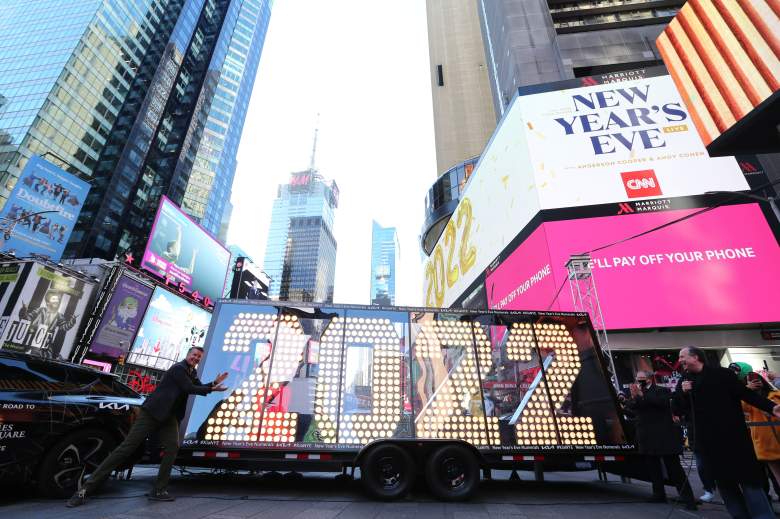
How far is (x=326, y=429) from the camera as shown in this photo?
207 inches

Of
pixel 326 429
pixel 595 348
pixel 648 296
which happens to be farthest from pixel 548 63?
pixel 326 429

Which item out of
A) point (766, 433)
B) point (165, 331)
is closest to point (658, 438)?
point (766, 433)

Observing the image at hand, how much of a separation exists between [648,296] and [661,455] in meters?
12.1

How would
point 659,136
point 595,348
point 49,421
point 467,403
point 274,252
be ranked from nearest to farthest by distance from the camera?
point 49,421 < point 467,403 < point 595,348 < point 659,136 < point 274,252

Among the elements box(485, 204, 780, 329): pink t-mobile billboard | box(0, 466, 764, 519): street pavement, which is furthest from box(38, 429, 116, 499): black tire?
box(485, 204, 780, 329): pink t-mobile billboard

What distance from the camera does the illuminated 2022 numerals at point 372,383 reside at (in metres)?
5.28

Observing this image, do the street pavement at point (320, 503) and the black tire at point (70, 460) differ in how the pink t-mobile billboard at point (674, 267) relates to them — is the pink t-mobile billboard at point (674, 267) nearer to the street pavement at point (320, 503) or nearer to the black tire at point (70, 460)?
the street pavement at point (320, 503)

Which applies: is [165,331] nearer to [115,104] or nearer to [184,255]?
[184,255]

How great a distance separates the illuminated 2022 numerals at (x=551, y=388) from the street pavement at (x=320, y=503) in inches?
34.6

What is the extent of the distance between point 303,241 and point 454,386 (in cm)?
15781

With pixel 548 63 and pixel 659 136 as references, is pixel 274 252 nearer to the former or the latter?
pixel 548 63

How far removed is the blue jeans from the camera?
335 centimetres

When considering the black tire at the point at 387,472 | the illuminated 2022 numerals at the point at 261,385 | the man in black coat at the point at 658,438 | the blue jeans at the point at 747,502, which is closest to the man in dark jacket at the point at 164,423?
the illuminated 2022 numerals at the point at 261,385

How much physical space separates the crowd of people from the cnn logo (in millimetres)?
13749
